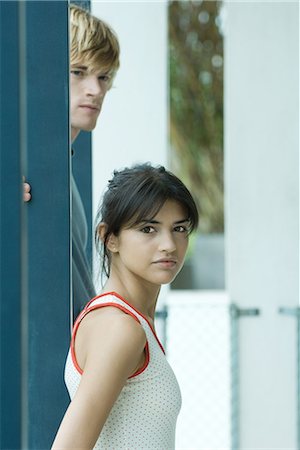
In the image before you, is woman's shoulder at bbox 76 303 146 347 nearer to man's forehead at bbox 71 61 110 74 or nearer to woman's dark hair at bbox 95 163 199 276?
woman's dark hair at bbox 95 163 199 276

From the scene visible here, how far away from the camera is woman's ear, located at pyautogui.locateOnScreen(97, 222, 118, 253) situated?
1062 mm

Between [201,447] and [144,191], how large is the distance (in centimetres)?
245

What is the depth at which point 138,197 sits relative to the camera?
105 centimetres

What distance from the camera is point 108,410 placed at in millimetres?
917

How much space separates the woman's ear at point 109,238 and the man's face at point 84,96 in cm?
43

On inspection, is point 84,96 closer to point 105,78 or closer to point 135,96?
point 105,78

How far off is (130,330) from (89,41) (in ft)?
2.19

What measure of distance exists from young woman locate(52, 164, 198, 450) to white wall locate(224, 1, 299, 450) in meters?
2.18

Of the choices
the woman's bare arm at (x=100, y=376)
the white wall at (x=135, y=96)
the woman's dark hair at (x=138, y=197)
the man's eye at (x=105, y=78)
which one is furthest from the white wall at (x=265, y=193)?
the woman's bare arm at (x=100, y=376)

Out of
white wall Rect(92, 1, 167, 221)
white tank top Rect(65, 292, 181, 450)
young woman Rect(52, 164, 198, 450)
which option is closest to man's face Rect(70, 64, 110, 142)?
young woman Rect(52, 164, 198, 450)

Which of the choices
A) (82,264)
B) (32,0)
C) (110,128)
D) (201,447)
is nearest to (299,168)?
(110,128)

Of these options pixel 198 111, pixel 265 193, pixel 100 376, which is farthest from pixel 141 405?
pixel 198 111

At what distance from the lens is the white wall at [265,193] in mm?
3225

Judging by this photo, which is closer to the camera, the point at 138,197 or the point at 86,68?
the point at 138,197
